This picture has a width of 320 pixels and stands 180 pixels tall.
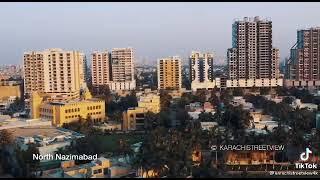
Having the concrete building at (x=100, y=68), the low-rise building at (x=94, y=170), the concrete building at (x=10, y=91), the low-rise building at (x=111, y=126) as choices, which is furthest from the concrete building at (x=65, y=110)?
the concrete building at (x=100, y=68)

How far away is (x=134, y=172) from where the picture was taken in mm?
4957

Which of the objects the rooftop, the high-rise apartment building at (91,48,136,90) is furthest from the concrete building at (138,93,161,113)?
the high-rise apartment building at (91,48,136,90)

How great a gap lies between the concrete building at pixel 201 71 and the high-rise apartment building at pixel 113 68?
6.27 feet

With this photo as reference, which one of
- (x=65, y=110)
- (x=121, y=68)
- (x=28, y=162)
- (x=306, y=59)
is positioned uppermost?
(x=306, y=59)

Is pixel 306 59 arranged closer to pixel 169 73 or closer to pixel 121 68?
pixel 169 73

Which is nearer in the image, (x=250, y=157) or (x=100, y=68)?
(x=250, y=157)

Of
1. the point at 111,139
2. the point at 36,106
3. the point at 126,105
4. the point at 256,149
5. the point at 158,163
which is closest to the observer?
the point at 158,163

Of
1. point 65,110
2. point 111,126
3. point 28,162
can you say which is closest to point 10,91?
point 65,110

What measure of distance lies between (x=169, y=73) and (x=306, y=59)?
12.1 feet

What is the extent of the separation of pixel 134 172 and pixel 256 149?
157 cm

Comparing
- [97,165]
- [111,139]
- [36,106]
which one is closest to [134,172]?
[97,165]

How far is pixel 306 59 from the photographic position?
1363 cm

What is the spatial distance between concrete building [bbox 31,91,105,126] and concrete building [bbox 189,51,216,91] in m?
4.85

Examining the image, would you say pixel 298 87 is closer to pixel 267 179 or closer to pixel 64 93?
pixel 64 93
